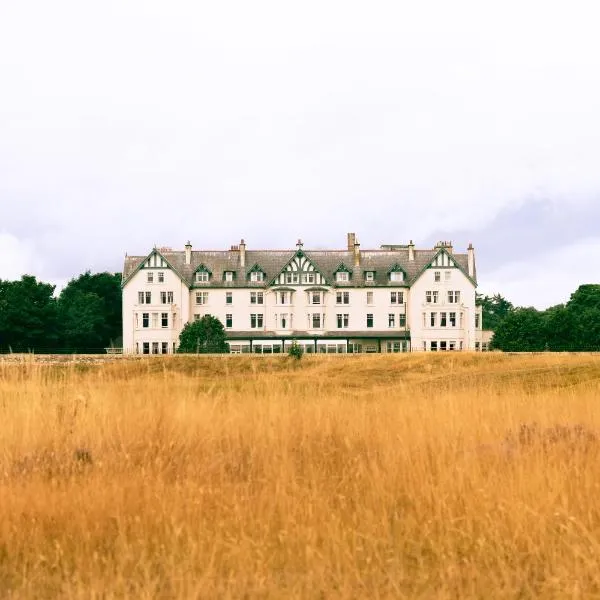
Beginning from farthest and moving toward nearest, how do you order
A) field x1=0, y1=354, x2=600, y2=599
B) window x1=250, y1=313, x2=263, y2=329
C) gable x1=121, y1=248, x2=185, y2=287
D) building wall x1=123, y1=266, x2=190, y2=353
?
window x1=250, y1=313, x2=263, y2=329 → gable x1=121, y1=248, x2=185, y2=287 → building wall x1=123, y1=266, x2=190, y2=353 → field x1=0, y1=354, x2=600, y2=599

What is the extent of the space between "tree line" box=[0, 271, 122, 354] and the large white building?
604 centimetres

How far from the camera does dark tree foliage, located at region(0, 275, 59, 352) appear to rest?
244 feet

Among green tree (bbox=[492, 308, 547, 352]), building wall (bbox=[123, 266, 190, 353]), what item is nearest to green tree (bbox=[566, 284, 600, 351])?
green tree (bbox=[492, 308, 547, 352])

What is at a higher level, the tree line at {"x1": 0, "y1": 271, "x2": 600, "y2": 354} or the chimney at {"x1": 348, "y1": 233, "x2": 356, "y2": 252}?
the chimney at {"x1": 348, "y1": 233, "x2": 356, "y2": 252}

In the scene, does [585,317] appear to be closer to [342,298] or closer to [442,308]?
[442,308]

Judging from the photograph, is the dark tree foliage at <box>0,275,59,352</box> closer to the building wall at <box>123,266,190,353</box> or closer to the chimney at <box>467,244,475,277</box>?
the building wall at <box>123,266,190,353</box>

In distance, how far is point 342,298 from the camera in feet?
261

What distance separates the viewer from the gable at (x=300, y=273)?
79562 millimetres

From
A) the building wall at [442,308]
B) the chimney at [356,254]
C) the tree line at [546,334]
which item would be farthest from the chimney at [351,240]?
the tree line at [546,334]

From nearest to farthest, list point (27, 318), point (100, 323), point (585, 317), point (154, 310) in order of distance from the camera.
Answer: point (27, 318)
point (154, 310)
point (585, 317)
point (100, 323)

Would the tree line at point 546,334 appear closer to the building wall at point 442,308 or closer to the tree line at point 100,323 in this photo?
the tree line at point 100,323

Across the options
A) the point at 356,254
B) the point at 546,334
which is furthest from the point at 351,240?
the point at 546,334

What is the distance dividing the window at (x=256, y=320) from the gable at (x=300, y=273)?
11.7 feet

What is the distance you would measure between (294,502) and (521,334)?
6357 centimetres
